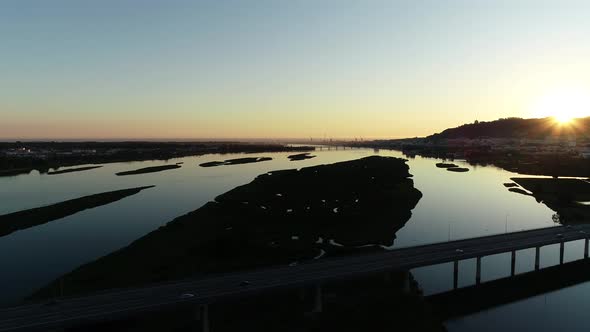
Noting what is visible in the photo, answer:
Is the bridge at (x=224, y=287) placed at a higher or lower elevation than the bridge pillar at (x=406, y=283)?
higher

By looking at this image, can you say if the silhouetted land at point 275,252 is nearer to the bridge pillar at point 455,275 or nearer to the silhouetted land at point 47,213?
the bridge pillar at point 455,275

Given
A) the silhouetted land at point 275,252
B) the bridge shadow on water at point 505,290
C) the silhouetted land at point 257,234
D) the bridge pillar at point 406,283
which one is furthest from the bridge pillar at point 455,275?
the silhouetted land at point 257,234

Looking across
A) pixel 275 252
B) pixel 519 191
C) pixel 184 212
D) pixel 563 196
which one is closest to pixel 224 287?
pixel 275 252

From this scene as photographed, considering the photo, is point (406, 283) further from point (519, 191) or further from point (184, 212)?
point (519, 191)

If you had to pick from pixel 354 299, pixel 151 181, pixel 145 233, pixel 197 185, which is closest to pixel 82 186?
pixel 151 181

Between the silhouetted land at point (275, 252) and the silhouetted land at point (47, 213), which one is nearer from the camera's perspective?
the silhouetted land at point (275, 252)

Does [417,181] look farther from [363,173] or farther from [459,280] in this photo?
[459,280]
